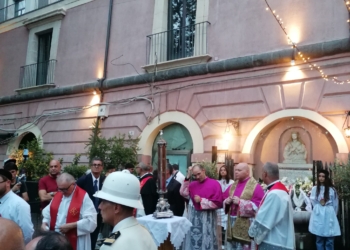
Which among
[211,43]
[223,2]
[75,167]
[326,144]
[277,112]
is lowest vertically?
[75,167]

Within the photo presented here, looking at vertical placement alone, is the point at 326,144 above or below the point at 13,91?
below

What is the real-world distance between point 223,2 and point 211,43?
1.29 metres

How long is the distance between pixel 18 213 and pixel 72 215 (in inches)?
26.3

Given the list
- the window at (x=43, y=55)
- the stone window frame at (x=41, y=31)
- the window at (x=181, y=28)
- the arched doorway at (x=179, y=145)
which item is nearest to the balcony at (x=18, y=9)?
the stone window frame at (x=41, y=31)

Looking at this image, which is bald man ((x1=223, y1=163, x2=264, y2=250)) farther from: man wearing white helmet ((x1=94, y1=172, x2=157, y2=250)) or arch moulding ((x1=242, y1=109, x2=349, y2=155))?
arch moulding ((x1=242, y1=109, x2=349, y2=155))

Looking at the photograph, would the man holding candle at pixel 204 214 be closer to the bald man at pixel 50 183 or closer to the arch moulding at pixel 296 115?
the bald man at pixel 50 183

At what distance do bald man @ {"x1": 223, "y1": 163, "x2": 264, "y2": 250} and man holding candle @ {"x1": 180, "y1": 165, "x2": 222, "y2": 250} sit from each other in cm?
69

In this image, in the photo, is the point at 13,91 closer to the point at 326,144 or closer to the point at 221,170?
the point at 221,170

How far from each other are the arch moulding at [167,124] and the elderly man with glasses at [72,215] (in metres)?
6.52

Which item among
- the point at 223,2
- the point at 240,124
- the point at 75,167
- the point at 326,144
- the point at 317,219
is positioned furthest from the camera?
the point at 75,167

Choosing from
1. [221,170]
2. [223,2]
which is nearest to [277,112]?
[221,170]

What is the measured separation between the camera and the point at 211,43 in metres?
11.3

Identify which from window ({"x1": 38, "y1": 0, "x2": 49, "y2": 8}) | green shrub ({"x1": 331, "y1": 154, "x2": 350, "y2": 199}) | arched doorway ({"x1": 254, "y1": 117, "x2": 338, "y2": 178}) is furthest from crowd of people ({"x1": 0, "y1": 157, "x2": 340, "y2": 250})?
window ({"x1": 38, "y1": 0, "x2": 49, "y2": 8})

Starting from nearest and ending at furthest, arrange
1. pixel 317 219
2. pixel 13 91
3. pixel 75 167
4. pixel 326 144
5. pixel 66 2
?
pixel 317 219 → pixel 326 144 → pixel 75 167 → pixel 66 2 → pixel 13 91
